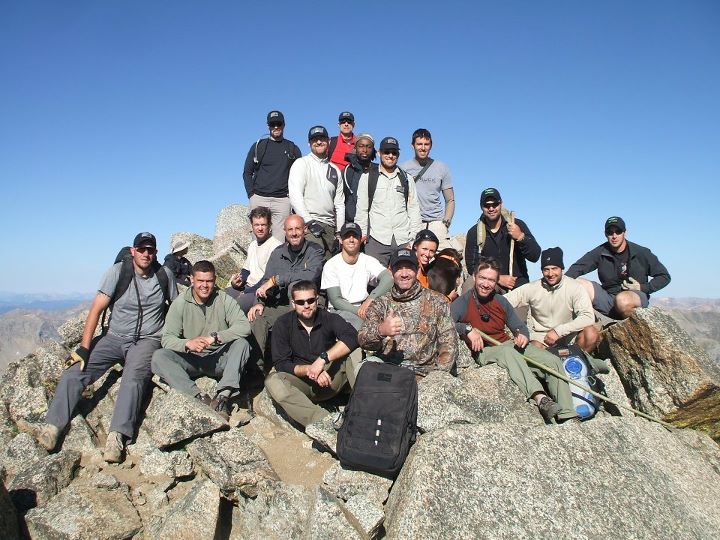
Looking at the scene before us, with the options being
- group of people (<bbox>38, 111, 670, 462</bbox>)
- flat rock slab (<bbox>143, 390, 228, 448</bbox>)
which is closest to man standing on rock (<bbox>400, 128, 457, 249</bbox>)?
group of people (<bbox>38, 111, 670, 462</bbox>)

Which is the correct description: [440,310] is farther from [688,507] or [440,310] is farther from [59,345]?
[59,345]

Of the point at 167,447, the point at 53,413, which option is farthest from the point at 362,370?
the point at 53,413

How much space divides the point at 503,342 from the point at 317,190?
19.6ft

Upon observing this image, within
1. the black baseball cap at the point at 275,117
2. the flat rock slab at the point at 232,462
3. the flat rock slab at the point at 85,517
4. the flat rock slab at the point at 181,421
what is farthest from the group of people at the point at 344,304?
the black baseball cap at the point at 275,117

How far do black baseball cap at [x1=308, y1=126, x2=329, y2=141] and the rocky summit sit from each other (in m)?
6.40

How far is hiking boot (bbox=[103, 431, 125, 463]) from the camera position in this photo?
8359 mm

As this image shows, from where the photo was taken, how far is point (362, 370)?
749 centimetres

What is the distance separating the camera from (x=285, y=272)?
10.6 meters

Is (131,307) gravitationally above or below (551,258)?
below

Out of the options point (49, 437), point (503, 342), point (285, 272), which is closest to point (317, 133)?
point (285, 272)

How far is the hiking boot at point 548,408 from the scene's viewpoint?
8.34m

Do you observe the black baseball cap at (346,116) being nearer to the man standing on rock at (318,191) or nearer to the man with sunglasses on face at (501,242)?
the man standing on rock at (318,191)

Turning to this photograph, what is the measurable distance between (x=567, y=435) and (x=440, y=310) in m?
2.72

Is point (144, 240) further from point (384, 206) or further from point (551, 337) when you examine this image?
A: point (551, 337)
